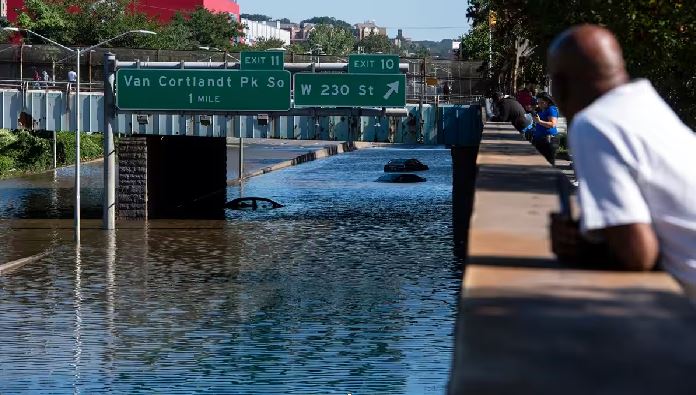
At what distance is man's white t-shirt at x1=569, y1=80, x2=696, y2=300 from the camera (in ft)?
14.0

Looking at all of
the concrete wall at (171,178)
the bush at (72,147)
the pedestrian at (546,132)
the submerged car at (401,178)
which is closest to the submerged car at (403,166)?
the submerged car at (401,178)

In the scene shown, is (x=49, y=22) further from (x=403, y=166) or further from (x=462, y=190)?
(x=462, y=190)

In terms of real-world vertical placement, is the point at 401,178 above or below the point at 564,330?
below

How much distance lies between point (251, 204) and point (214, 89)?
15.5m

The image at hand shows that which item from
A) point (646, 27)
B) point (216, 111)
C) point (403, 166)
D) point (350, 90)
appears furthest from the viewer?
point (403, 166)

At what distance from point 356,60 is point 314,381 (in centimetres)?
3330

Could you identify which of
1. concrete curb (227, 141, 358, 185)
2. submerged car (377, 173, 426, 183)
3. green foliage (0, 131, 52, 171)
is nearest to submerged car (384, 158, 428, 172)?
submerged car (377, 173, 426, 183)

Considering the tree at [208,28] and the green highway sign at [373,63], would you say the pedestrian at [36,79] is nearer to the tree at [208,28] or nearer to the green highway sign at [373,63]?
the green highway sign at [373,63]

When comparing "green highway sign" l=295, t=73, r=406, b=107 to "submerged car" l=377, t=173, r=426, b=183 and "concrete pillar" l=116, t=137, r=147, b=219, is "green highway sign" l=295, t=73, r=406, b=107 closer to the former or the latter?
"concrete pillar" l=116, t=137, r=147, b=219

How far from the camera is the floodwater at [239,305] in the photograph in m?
26.3

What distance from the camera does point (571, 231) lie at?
4.54 meters

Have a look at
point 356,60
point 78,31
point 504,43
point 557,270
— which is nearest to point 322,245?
point 356,60

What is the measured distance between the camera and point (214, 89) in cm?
5000

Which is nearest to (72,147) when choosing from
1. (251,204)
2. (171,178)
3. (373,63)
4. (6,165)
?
(6,165)
